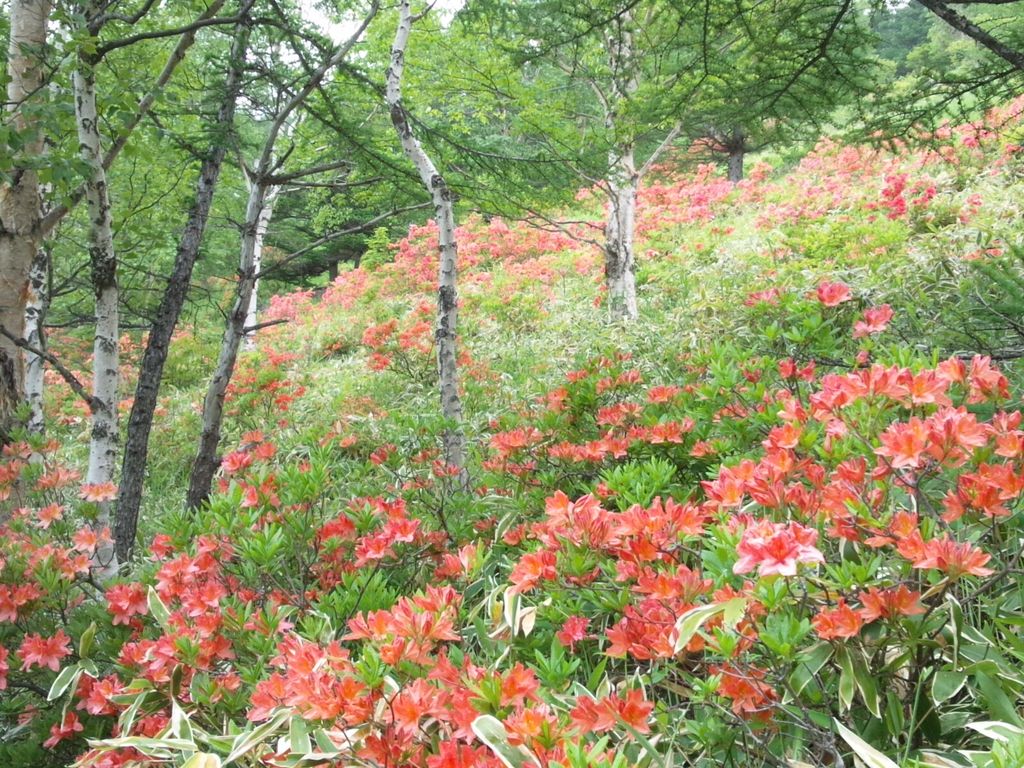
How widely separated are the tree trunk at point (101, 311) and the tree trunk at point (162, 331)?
1.19 metres

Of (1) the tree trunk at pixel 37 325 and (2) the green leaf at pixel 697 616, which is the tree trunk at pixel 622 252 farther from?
(2) the green leaf at pixel 697 616

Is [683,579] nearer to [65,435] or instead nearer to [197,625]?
[197,625]

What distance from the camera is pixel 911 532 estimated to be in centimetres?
115

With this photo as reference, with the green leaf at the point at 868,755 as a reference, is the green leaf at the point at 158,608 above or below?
below

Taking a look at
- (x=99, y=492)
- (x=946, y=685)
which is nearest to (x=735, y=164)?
(x=99, y=492)

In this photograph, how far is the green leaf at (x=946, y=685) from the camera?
1194mm

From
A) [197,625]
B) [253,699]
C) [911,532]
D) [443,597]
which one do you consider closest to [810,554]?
[911,532]

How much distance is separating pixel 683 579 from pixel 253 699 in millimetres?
932

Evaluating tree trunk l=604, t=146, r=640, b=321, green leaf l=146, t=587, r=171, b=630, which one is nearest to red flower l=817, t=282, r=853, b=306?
green leaf l=146, t=587, r=171, b=630

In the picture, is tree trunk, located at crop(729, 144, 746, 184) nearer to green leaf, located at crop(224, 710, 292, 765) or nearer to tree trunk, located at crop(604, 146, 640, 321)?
tree trunk, located at crop(604, 146, 640, 321)

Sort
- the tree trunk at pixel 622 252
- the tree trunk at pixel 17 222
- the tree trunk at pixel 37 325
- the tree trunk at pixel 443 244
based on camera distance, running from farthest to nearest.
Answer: the tree trunk at pixel 622 252 → the tree trunk at pixel 37 325 → the tree trunk at pixel 443 244 → the tree trunk at pixel 17 222

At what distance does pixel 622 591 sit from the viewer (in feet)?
4.88

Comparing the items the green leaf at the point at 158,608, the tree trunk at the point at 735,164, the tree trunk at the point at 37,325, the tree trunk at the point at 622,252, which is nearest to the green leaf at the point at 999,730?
the green leaf at the point at 158,608

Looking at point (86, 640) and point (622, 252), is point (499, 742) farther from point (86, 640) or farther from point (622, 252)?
point (622, 252)
